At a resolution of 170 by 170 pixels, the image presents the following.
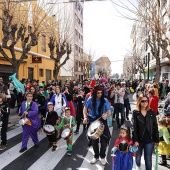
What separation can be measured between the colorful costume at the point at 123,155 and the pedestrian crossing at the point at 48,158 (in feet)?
2.73

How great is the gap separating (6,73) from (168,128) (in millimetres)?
14569

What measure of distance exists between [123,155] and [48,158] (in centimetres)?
220

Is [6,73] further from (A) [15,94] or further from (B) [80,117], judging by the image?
(B) [80,117]

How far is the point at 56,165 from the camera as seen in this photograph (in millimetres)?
4859

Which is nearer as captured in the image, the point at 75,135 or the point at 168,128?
the point at 168,128

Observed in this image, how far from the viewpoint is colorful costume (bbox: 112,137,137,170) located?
3.90 m

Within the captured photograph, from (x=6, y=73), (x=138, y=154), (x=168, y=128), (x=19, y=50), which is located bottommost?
(x=138, y=154)

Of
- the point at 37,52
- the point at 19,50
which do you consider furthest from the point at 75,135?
the point at 37,52

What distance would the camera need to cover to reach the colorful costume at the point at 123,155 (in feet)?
12.8

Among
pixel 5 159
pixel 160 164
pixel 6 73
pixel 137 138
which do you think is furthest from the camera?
pixel 6 73

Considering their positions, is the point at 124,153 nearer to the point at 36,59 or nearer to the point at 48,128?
the point at 48,128

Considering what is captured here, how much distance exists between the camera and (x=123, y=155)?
3.94m

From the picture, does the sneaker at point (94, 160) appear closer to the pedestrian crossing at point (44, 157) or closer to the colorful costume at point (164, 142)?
the pedestrian crossing at point (44, 157)

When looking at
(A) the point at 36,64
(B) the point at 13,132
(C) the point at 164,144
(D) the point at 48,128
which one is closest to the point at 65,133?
(D) the point at 48,128
